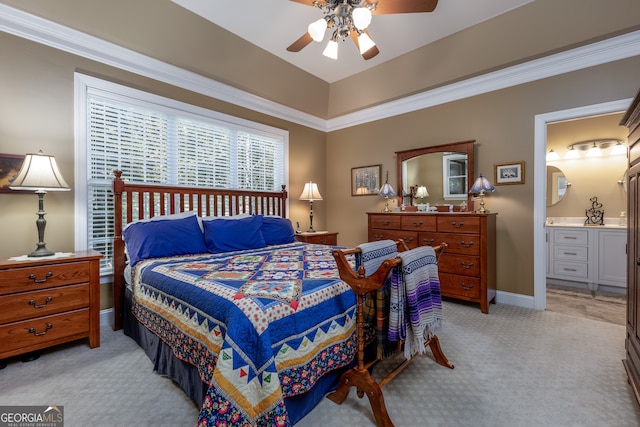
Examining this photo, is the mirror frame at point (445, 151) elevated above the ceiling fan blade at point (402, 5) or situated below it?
below

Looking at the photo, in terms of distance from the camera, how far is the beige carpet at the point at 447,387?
4.91ft

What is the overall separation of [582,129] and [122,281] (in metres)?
6.33

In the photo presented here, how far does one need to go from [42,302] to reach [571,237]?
6096 mm

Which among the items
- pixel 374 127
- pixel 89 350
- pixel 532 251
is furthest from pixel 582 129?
pixel 89 350

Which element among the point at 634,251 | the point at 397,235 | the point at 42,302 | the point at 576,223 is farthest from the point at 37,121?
the point at 576,223

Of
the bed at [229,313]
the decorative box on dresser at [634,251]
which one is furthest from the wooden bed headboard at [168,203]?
the decorative box on dresser at [634,251]

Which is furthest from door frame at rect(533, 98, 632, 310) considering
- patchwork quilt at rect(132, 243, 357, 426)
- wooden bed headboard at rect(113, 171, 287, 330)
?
wooden bed headboard at rect(113, 171, 287, 330)

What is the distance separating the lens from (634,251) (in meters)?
1.73

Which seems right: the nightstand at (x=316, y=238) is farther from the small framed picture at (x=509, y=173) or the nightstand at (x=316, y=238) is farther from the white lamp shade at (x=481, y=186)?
the small framed picture at (x=509, y=173)

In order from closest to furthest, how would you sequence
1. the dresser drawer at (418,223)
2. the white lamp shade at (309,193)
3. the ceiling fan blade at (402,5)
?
1. the ceiling fan blade at (402,5)
2. the dresser drawer at (418,223)
3. the white lamp shade at (309,193)

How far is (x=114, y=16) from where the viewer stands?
2.46 meters

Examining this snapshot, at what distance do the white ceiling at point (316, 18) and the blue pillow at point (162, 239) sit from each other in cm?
211

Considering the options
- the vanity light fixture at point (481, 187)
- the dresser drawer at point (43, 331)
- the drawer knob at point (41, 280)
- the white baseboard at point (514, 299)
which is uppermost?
the vanity light fixture at point (481, 187)

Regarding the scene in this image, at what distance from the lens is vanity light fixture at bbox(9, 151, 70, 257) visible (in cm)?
204
